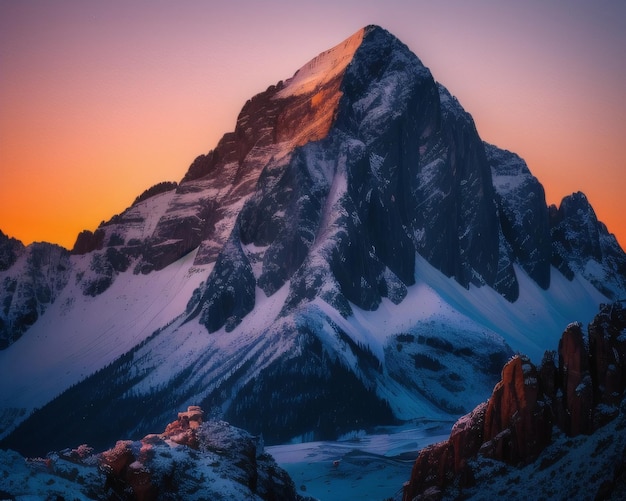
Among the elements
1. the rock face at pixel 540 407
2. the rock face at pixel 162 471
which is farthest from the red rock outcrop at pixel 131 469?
the rock face at pixel 540 407

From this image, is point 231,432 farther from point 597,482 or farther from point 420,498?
point 597,482

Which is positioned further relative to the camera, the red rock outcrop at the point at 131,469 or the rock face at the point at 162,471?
the red rock outcrop at the point at 131,469

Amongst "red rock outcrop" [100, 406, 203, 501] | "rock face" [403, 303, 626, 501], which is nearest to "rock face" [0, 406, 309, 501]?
"red rock outcrop" [100, 406, 203, 501]

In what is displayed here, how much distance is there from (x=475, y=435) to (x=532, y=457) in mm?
8817

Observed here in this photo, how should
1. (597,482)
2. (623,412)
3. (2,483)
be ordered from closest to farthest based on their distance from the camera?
(2,483) → (597,482) → (623,412)

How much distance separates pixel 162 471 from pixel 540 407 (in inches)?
1683

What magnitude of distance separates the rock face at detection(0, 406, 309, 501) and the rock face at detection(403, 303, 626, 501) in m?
20.1

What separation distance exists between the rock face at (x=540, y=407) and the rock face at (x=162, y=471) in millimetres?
20078

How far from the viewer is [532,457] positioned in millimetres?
120188

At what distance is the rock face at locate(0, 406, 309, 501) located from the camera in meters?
105

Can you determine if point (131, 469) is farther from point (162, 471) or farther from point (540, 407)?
point (540, 407)

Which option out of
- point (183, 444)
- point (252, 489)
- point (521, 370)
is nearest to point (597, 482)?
point (521, 370)

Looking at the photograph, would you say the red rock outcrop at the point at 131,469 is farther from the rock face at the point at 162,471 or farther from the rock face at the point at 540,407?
the rock face at the point at 540,407

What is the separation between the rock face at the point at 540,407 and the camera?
393 feet
